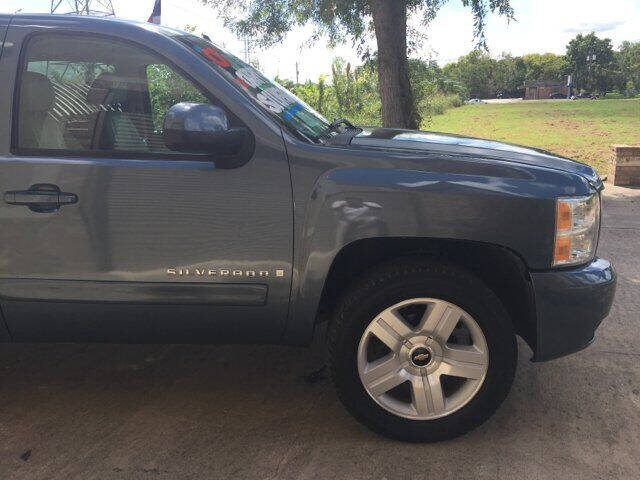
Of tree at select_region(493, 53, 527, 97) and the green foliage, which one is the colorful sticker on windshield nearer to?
the green foliage

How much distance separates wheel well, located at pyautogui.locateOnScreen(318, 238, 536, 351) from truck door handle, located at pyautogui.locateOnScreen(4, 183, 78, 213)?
3.98 ft

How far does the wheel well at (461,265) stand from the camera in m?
2.74

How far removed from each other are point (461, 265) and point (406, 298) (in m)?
0.39

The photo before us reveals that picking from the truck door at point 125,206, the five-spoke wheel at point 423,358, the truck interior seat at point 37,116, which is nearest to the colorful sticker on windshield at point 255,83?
the truck door at point 125,206

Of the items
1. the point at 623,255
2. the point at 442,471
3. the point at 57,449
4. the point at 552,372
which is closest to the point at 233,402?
the point at 57,449

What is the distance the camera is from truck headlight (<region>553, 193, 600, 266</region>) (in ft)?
8.69

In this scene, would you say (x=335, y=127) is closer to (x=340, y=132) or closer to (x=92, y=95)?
(x=340, y=132)

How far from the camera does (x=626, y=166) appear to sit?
965 cm

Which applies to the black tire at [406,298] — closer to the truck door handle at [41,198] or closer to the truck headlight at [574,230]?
the truck headlight at [574,230]

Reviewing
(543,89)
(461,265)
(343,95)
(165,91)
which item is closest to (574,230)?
(461,265)

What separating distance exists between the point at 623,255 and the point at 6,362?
5325 millimetres

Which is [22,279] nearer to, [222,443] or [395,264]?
[222,443]

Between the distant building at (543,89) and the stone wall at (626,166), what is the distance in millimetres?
118645

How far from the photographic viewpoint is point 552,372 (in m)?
3.54
